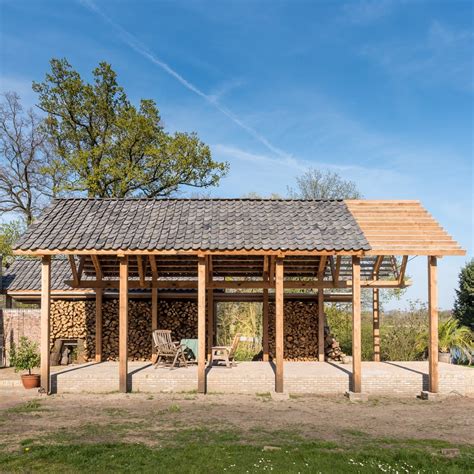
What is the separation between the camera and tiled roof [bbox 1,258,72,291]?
16297 millimetres

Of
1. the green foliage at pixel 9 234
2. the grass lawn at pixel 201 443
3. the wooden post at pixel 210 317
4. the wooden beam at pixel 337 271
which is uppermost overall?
the green foliage at pixel 9 234

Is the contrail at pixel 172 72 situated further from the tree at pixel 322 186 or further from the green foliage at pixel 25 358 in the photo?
the green foliage at pixel 25 358

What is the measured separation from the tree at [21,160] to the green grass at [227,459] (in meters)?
21.5

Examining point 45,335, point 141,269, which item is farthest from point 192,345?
point 45,335

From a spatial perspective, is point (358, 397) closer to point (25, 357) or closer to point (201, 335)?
point (201, 335)

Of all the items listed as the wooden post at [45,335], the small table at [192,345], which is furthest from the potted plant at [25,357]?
the small table at [192,345]

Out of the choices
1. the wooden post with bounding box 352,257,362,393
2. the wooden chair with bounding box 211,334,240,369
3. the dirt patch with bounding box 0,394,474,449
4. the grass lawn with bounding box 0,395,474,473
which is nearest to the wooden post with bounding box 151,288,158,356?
the wooden chair with bounding box 211,334,240,369

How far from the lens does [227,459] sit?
6297 millimetres

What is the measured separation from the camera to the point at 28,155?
26.8 meters

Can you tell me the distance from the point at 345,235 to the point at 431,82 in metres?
8.16

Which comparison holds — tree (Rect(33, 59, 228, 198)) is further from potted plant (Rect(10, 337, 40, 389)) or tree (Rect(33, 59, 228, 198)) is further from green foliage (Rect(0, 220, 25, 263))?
potted plant (Rect(10, 337, 40, 389))

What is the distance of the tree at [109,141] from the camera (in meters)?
24.3

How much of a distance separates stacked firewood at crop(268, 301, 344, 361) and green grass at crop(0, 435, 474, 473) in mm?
8025

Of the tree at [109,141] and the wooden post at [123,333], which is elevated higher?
the tree at [109,141]
